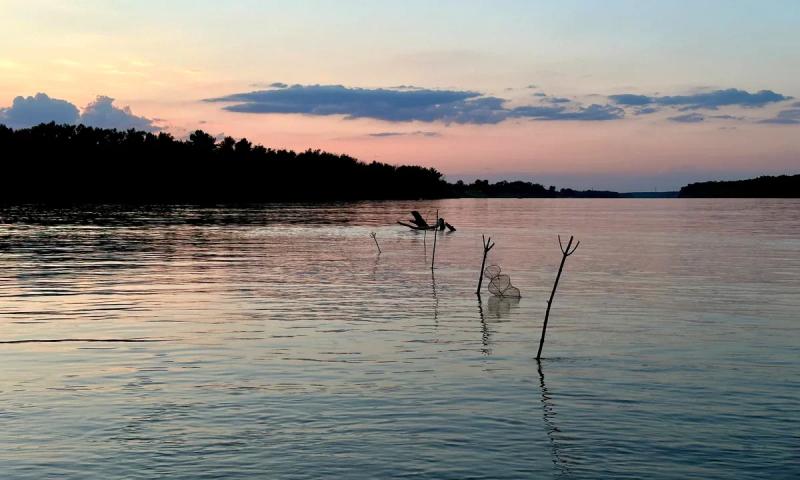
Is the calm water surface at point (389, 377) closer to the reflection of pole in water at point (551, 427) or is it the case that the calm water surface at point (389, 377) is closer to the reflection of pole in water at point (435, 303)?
the reflection of pole in water at point (551, 427)

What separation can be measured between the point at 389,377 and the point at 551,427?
4.90 meters

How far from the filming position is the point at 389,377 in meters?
19.2

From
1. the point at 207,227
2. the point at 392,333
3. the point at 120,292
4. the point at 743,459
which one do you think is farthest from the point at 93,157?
the point at 743,459

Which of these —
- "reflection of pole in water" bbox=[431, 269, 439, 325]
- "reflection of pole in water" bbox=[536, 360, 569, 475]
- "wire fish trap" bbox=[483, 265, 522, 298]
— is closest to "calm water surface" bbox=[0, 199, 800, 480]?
"reflection of pole in water" bbox=[536, 360, 569, 475]

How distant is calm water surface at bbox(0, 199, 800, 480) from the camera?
1355 cm

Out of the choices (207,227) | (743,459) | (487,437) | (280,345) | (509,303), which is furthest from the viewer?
(207,227)

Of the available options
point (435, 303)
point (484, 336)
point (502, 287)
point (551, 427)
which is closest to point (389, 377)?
point (551, 427)

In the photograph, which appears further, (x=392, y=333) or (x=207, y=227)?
(x=207, y=227)

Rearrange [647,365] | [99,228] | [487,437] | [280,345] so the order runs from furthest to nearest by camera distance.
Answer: [99,228] < [280,345] < [647,365] < [487,437]

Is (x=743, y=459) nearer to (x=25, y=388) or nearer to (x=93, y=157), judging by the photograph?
(x=25, y=388)

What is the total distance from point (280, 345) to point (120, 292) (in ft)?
45.5

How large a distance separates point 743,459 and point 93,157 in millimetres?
201116

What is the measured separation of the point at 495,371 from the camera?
2005cm

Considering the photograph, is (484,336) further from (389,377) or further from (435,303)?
(435,303)
